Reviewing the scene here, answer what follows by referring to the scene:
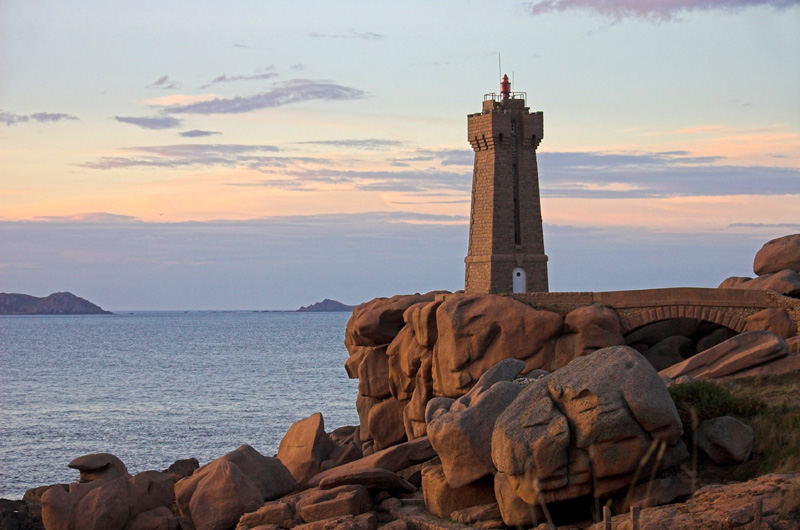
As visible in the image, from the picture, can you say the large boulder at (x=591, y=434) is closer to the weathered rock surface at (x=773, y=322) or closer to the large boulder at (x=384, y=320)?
the weathered rock surface at (x=773, y=322)

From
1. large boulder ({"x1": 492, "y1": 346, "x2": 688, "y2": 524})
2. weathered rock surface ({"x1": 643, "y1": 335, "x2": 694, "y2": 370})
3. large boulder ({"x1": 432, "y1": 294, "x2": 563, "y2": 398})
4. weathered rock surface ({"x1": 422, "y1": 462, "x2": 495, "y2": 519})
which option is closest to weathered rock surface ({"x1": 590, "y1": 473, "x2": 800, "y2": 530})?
large boulder ({"x1": 492, "y1": 346, "x2": 688, "y2": 524})

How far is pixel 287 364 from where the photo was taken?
118m

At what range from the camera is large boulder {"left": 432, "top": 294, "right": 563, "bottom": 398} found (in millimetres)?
40438

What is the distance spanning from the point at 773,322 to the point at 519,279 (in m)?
16.0

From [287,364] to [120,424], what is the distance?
50.9 meters

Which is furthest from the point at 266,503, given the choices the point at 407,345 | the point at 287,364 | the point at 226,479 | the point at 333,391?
the point at 287,364

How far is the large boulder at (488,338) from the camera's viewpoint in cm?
4044

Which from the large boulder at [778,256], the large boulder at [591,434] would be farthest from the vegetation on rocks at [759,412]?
the large boulder at [778,256]

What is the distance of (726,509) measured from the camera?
21.0m

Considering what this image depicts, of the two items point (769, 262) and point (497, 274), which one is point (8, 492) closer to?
point (497, 274)

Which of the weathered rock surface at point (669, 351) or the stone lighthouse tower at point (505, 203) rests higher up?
the stone lighthouse tower at point (505, 203)

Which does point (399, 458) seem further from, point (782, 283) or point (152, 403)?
point (152, 403)

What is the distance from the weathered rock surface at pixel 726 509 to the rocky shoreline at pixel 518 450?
0.05 metres

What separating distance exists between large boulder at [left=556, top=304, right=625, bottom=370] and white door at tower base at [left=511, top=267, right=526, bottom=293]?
1192cm
